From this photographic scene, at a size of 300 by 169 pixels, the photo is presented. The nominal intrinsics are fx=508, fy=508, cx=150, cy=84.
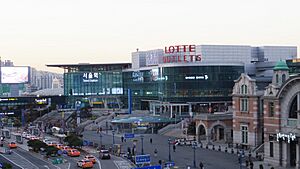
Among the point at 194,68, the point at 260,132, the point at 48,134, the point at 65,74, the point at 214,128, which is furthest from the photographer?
the point at 65,74

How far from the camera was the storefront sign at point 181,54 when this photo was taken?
122188 millimetres

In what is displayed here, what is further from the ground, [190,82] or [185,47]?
[185,47]

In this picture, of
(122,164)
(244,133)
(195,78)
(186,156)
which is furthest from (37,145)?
(195,78)

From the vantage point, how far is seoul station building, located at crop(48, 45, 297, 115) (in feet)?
398

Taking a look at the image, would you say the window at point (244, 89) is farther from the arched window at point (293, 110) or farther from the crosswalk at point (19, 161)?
the crosswalk at point (19, 161)

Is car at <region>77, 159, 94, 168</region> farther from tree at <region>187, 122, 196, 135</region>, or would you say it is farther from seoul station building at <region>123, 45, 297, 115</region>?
seoul station building at <region>123, 45, 297, 115</region>

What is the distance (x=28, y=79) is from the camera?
173250 mm

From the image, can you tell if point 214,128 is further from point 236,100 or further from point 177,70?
point 177,70

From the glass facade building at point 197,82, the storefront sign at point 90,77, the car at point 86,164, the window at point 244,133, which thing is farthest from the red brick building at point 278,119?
the storefront sign at point 90,77

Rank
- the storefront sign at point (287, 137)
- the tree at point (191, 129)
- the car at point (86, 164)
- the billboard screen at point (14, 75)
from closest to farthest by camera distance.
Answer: the storefront sign at point (287, 137) < the car at point (86, 164) < the tree at point (191, 129) < the billboard screen at point (14, 75)

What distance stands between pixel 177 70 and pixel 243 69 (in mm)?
17627

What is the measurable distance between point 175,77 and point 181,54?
19.0ft

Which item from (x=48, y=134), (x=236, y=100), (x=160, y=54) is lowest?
(x=48, y=134)

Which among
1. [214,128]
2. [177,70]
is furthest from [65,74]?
[214,128]
